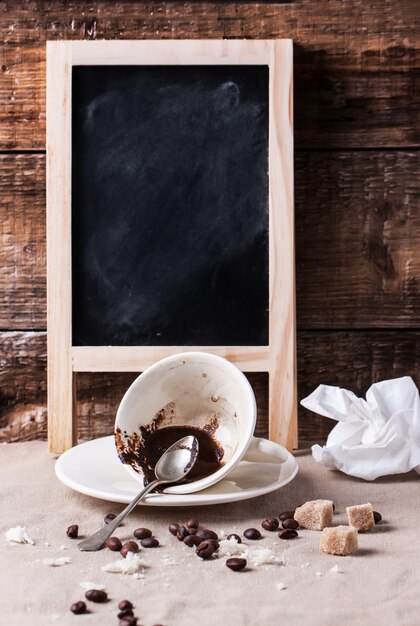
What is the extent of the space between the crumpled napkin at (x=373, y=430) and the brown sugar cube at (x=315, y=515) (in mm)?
245

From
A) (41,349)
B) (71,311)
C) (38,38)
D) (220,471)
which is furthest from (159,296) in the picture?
(38,38)

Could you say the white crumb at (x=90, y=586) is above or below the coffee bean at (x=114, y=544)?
below

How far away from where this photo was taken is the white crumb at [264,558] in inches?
39.3

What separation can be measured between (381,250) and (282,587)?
0.89 metres

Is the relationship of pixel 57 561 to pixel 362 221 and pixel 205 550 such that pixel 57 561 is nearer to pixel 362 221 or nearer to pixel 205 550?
pixel 205 550

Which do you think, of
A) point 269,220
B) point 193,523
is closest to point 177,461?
point 193,523

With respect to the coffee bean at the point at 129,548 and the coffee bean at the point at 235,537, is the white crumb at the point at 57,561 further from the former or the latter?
the coffee bean at the point at 235,537

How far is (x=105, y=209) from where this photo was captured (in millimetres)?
1518

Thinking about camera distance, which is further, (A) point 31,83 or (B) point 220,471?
(A) point 31,83

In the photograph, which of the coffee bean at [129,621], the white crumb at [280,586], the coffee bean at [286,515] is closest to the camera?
the coffee bean at [129,621]

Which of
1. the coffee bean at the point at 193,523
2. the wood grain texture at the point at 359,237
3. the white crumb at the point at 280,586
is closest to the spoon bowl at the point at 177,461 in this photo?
the coffee bean at the point at 193,523

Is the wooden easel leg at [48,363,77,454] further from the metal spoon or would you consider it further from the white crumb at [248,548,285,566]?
the white crumb at [248,548,285,566]

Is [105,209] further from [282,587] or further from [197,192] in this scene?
[282,587]

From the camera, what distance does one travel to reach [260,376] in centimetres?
162
